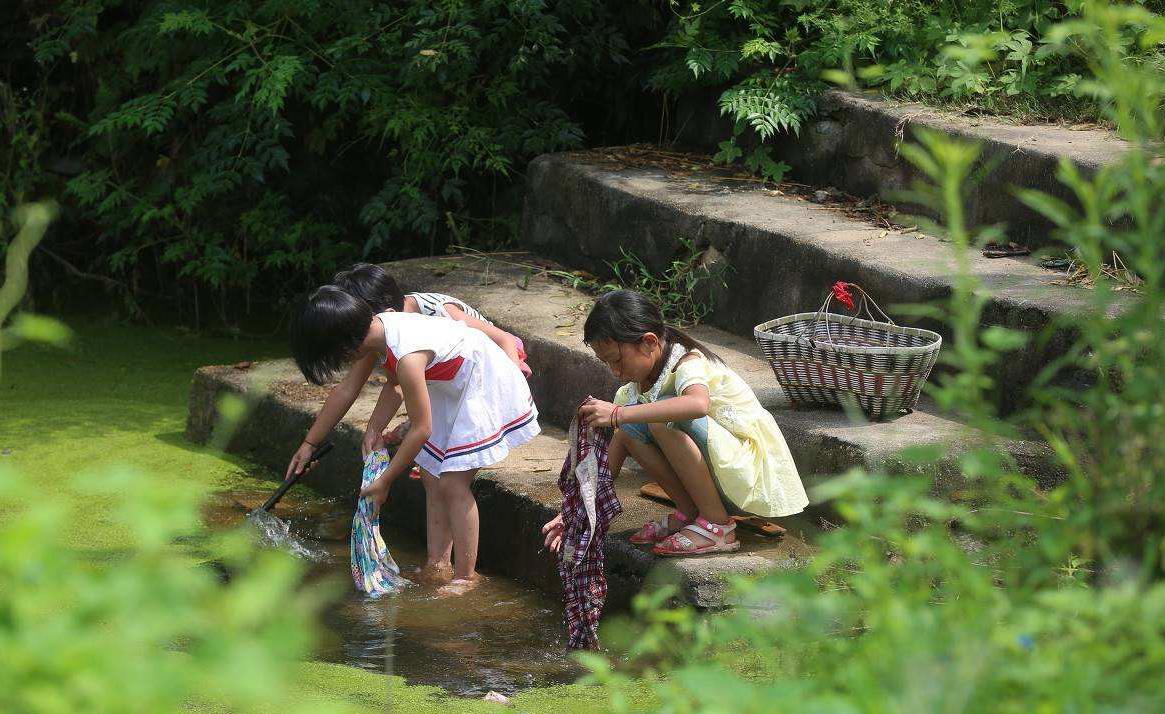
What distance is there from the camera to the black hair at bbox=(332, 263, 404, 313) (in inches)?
166

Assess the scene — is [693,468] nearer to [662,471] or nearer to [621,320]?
[662,471]

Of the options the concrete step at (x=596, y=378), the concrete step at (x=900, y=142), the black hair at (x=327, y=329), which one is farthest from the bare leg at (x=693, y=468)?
the concrete step at (x=900, y=142)

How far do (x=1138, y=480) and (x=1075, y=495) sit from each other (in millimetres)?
119

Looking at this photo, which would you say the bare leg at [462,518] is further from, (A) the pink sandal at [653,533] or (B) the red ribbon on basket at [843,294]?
(B) the red ribbon on basket at [843,294]

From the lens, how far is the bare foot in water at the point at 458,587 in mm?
4062

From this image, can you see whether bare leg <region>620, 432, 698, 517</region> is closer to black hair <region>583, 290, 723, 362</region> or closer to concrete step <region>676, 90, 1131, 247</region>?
black hair <region>583, 290, 723, 362</region>

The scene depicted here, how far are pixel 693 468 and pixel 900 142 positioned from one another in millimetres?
1563

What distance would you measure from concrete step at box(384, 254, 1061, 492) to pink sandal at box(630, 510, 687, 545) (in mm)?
465

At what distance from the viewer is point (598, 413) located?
141 inches

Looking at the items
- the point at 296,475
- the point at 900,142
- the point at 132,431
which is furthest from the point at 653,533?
the point at 132,431

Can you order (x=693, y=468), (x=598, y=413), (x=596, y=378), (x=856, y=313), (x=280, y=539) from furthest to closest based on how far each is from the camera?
(x=596, y=378), (x=856, y=313), (x=280, y=539), (x=693, y=468), (x=598, y=413)

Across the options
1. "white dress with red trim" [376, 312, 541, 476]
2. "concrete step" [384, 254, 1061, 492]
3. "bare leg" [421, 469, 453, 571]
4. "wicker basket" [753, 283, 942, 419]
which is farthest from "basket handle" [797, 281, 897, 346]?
"bare leg" [421, 469, 453, 571]

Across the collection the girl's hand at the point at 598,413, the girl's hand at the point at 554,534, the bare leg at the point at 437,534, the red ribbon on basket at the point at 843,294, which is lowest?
the bare leg at the point at 437,534

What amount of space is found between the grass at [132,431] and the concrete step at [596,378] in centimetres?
114
